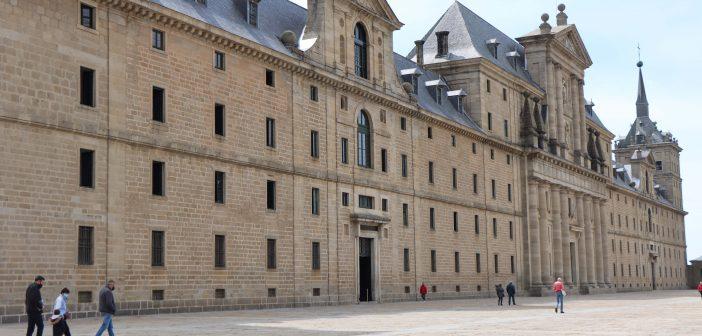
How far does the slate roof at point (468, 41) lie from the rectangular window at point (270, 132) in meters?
29.6

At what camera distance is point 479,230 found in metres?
71.3

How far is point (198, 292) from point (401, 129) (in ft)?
74.3

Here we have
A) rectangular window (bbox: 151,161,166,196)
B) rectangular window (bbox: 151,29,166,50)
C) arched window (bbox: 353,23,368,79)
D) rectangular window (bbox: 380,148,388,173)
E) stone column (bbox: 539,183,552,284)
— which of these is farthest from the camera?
stone column (bbox: 539,183,552,284)

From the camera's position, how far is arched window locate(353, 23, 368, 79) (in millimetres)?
56156

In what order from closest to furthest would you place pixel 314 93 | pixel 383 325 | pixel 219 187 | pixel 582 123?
pixel 383 325, pixel 219 187, pixel 314 93, pixel 582 123

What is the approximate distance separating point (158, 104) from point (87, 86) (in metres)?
4.22

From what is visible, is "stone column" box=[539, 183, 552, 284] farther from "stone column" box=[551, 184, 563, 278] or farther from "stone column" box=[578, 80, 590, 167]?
"stone column" box=[578, 80, 590, 167]

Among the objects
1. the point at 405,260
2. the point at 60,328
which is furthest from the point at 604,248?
the point at 60,328

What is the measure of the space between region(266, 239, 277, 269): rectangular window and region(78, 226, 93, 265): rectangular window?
11630 mm

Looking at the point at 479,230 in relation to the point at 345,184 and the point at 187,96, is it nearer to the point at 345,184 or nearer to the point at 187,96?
the point at 345,184

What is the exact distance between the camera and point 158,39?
4053 cm

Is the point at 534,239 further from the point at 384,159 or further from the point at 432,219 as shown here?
the point at 384,159

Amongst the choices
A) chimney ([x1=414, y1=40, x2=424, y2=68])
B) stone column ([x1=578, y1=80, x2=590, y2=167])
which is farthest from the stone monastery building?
stone column ([x1=578, y1=80, x2=590, y2=167])

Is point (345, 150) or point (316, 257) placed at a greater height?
point (345, 150)
